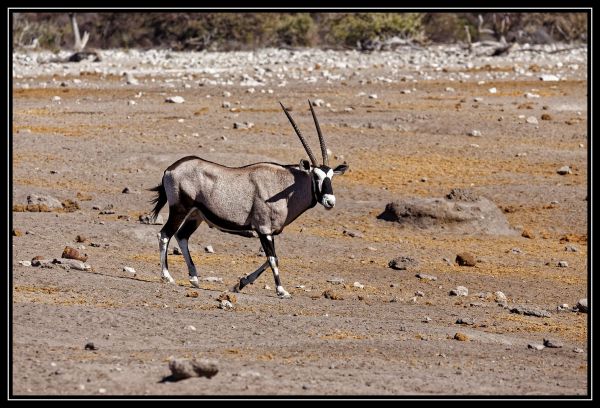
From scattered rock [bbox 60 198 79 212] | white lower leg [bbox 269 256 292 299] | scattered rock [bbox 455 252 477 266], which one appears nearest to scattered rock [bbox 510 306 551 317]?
white lower leg [bbox 269 256 292 299]

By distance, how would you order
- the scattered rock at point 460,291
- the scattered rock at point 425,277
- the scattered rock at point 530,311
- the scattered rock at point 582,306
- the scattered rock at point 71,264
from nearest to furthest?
the scattered rock at point 530,311 < the scattered rock at point 582,306 < the scattered rock at point 71,264 < the scattered rock at point 460,291 < the scattered rock at point 425,277

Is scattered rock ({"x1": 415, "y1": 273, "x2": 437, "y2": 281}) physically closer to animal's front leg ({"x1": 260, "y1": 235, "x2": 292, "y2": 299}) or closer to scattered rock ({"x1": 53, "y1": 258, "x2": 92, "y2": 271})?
animal's front leg ({"x1": 260, "y1": 235, "x2": 292, "y2": 299})

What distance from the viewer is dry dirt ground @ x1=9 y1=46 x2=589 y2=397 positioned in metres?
9.38

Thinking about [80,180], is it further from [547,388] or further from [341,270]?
[547,388]

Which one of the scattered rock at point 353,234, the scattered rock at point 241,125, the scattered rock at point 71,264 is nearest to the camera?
the scattered rock at point 71,264

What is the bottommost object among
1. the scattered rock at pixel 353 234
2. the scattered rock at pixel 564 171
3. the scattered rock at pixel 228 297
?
the scattered rock at pixel 564 171

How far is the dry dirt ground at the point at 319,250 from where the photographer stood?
9.38 meters

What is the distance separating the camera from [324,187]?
12.8 meters

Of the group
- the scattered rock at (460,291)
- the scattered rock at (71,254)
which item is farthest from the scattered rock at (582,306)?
the scattered rock at (71,254)

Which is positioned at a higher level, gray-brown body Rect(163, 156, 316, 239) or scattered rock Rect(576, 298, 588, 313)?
gray-brown body Rect(163, 156, 316, 239)

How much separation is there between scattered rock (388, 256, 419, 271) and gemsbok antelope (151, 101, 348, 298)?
2.39m

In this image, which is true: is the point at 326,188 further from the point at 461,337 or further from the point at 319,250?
the point at 319,250

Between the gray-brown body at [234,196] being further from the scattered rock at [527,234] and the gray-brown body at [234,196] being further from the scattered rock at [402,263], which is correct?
the scattered rock at [527,234]

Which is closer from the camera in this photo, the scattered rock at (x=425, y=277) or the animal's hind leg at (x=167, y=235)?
the animal's hind leg at (x=167, y=235)
